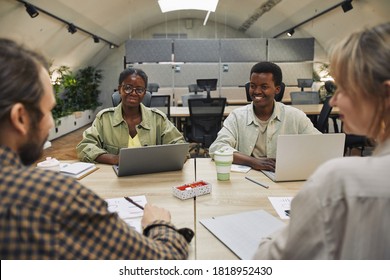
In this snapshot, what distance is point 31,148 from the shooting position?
0.76 meters

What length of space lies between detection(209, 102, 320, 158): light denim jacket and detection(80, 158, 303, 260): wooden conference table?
0.37 meters

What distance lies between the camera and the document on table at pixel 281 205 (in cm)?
124

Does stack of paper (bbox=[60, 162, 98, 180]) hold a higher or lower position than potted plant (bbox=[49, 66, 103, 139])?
lower

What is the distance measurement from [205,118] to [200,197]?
2.96m

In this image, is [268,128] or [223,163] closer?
[223,163]

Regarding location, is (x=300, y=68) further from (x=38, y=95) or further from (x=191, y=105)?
(x=38, y=95)

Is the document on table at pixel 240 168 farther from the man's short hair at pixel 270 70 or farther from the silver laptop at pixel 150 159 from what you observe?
the man's short hair at pixel 270 70

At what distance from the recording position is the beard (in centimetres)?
74

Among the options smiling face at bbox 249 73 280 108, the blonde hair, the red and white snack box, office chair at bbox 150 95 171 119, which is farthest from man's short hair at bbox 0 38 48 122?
office chair at bbox 150 95 171 119

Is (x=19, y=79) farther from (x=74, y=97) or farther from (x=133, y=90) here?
(x=74, y=97)

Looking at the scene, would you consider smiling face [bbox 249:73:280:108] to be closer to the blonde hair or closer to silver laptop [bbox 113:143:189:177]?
silver laptop [bbox 113:143:189:177]

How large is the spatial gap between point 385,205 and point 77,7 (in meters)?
6.22

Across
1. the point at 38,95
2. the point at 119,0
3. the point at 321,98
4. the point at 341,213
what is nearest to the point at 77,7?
the point at 119,0

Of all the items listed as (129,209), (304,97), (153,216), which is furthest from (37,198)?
(304,97)
